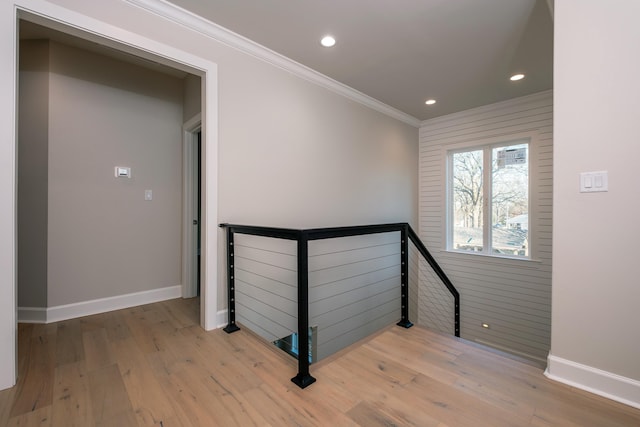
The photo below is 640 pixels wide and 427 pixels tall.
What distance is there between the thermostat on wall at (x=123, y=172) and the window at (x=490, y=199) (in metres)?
4.38

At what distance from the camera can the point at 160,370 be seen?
175 cm

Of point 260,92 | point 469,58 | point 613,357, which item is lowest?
point 613,357

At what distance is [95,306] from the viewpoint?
2707mm

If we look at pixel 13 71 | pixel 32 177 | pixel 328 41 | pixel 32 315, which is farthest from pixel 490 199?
pixel 32 315

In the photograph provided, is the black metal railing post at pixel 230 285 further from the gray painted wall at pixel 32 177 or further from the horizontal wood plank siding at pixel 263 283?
the gray painted wall at pixel 32 177

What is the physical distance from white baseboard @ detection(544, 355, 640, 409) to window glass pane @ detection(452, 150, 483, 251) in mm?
2802

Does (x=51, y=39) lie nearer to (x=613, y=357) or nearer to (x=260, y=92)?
(x=260, y=92)

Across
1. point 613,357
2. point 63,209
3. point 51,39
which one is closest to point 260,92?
point 51,39

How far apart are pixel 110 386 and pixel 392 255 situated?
11.1ft

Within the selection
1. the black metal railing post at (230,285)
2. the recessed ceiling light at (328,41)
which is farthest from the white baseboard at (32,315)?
the recessed ceiling light at (328,41)

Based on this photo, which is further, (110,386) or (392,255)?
(392,255)

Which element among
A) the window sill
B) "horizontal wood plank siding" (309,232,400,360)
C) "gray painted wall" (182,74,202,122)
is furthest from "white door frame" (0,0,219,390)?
the window sill

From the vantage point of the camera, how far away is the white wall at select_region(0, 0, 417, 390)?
6.15 ft

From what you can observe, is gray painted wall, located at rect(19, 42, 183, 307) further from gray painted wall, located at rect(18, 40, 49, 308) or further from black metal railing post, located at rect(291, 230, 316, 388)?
black metal railing post, located at rect(291, 230, 316, 388)
